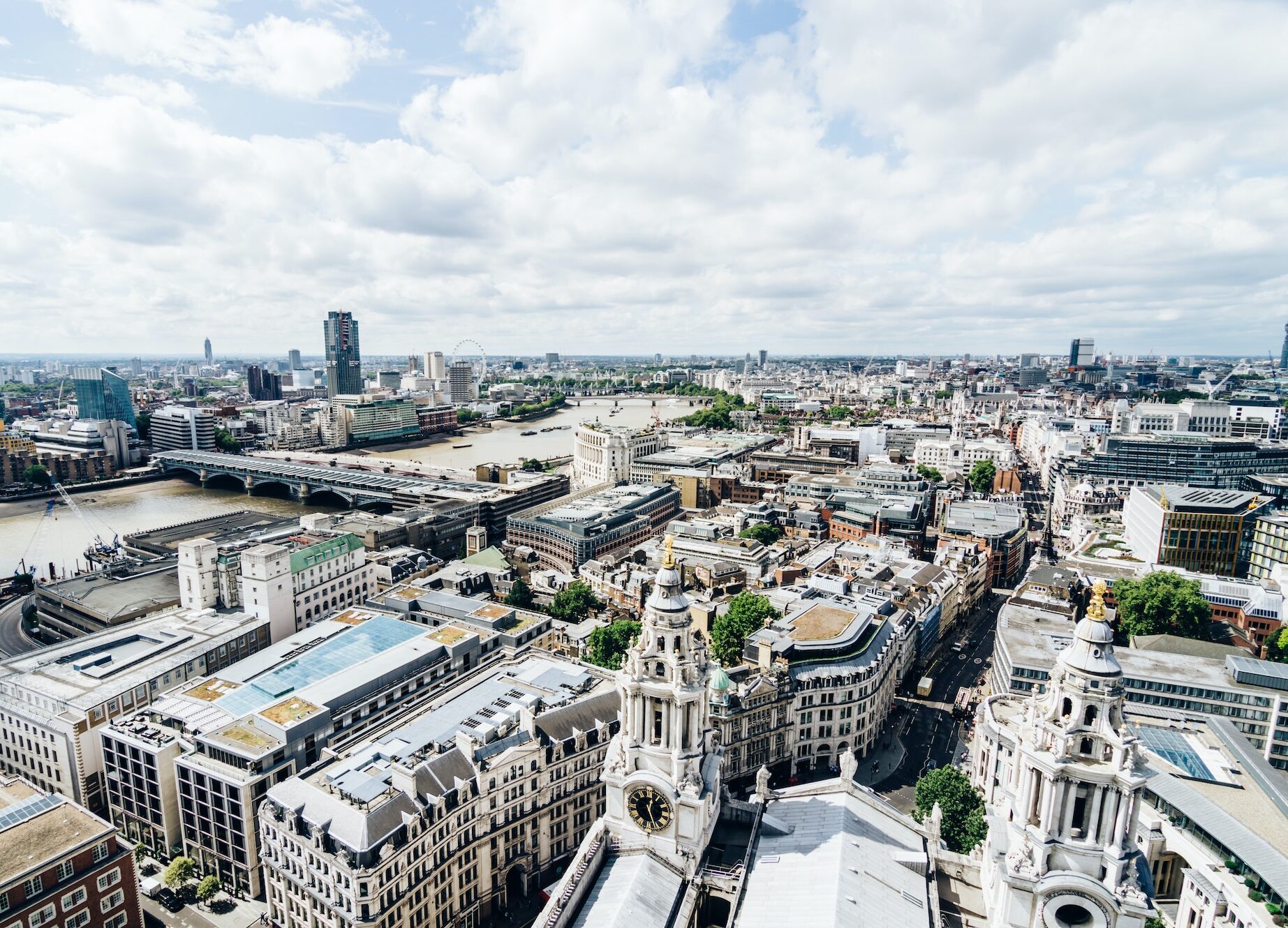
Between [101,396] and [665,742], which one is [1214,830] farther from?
[101,396]

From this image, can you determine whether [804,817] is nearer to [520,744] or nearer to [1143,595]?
[520,744]

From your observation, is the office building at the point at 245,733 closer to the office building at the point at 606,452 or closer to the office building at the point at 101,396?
the office building at the point at 606,452

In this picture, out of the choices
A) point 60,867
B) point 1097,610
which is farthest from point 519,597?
point 1097,610

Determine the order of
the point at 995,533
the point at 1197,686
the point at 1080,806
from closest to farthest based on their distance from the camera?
1. the point at 1080,806
2. the point at 1197,686
3. the point at 995,533

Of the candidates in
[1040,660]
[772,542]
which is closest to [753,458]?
[772,542]

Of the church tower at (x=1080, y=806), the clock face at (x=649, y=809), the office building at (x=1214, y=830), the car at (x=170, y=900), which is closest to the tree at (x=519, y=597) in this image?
the car at (x=170, y=900)

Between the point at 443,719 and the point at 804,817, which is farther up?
the point at 804,817
